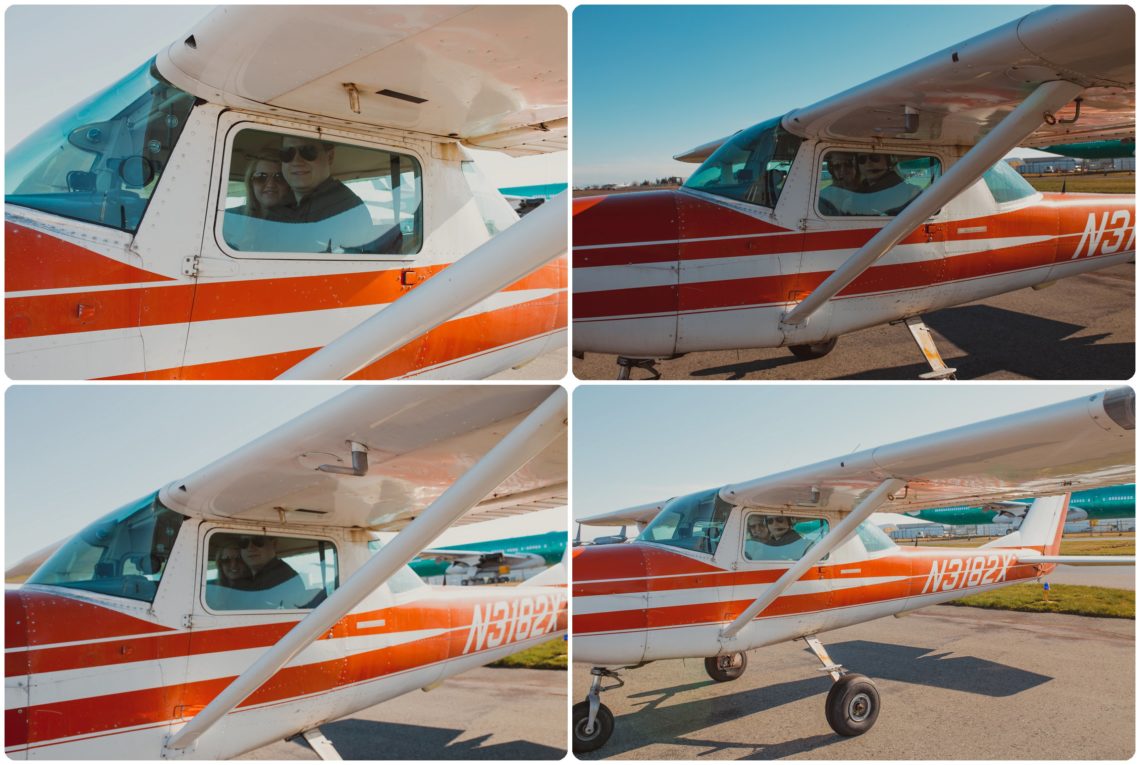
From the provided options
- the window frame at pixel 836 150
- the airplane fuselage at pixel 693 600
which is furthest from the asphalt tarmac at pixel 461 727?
the window frame at pixel 836 150

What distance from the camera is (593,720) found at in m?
3.63

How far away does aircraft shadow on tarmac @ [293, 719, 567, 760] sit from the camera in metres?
4.92

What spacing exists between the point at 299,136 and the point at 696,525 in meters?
2.93

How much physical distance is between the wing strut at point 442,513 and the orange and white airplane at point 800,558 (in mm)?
775

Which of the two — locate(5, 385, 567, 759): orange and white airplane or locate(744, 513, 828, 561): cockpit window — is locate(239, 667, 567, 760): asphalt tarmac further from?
locate(744, 513, 828, 561): cockpit window

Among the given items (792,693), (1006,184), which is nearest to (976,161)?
(1006,184)

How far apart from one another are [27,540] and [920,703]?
577cm

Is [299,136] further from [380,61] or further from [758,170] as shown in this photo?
[758,170]

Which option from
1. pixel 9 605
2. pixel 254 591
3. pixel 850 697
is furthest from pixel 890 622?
pixel 9 605

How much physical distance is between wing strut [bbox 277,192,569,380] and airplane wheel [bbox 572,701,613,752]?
8.68 ft

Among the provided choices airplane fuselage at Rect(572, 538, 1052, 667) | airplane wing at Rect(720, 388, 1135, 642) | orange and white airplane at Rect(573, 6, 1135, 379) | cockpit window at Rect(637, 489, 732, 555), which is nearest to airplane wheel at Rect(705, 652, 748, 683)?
airplane fuselage at Rect(572, 538, 1052, 667)

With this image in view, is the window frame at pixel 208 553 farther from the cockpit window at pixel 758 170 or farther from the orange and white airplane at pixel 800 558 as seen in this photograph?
the cockpit window at pixel 758 170

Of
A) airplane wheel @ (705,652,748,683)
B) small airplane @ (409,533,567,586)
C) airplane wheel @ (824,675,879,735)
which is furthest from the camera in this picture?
small airplane @ (409,533,567,586)

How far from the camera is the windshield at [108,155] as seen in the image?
1834 millimetres
